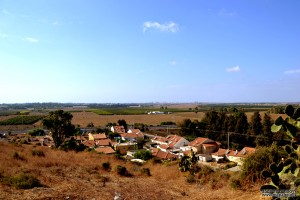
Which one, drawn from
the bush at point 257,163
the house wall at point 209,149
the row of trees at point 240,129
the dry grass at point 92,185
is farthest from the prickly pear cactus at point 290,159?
the house wall at point 209,149

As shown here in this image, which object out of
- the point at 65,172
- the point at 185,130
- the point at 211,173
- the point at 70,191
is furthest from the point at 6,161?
the point at 185,130

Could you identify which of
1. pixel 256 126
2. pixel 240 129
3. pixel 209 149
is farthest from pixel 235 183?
pixel 240 129

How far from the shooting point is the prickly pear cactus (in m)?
4.84

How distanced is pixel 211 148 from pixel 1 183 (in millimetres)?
42461

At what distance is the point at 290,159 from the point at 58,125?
3300 centimetres

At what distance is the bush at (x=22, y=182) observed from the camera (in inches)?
463

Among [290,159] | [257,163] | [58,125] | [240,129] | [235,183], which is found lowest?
[240,129]

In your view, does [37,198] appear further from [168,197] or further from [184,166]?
[184,166]

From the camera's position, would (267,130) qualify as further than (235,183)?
Yes

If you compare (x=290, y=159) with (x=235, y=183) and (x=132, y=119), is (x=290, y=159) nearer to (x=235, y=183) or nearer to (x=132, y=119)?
(x=235, y=183)

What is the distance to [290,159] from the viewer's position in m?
5.19

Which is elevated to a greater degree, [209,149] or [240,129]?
[240,129]

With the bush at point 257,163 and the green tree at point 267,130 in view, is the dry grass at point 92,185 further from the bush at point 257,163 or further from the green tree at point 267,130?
the green tree at point 267,130

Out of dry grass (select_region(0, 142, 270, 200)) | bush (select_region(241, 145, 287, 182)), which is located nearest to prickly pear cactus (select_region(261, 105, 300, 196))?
dry grass (select_region(0, 142, 270, 200))
